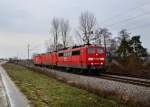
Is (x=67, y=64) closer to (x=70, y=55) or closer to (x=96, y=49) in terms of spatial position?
(x=70, y=55)

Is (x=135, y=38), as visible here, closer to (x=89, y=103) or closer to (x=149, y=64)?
(x=149, y=64)

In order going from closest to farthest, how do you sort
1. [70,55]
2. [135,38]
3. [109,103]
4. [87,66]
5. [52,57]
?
[109,103] < [87,66] < [70,55] < [52,57] < [135,38]

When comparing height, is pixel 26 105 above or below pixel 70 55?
below

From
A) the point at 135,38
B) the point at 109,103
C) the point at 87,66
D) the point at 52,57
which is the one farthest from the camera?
the point at 135,38

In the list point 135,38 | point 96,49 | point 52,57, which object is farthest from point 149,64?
point 135,38

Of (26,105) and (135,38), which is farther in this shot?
(135,38)

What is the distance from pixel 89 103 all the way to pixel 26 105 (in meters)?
2.68

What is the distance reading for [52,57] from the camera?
5694 centimetres

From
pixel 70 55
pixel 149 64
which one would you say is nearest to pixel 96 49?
pixel 70 55

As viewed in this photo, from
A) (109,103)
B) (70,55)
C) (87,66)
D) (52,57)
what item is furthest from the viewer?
(52,57)

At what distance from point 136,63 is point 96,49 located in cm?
846

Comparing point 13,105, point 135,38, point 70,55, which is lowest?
point 13,105

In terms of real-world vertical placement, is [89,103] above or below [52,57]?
below

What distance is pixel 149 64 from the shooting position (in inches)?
1601
